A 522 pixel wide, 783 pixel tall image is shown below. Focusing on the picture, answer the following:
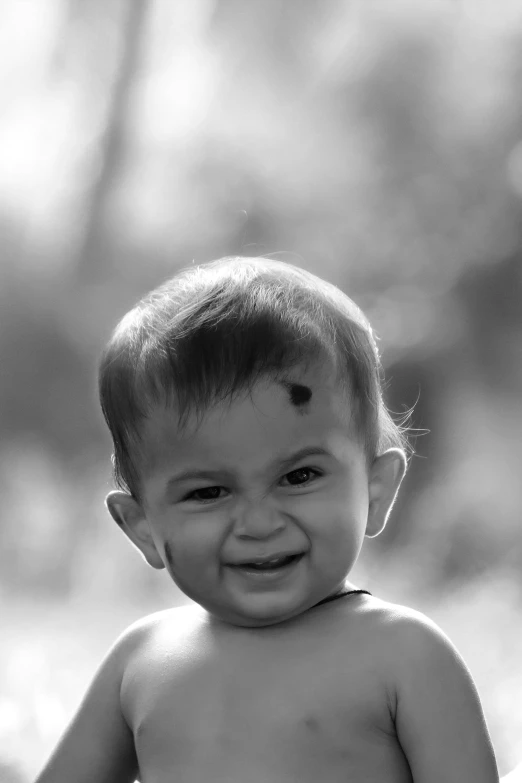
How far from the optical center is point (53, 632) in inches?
60.4

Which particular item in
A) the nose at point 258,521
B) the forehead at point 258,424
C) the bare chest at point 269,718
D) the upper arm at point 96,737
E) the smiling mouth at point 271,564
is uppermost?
the forehead at point 258,424

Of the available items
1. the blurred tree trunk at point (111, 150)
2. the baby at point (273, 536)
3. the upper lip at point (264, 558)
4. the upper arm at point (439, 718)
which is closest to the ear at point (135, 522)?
the baby at point (273, 536)

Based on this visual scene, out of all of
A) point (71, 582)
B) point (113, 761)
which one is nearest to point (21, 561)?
point (71, 582)

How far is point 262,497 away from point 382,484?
14cm

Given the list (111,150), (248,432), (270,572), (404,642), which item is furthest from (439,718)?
(111,150)

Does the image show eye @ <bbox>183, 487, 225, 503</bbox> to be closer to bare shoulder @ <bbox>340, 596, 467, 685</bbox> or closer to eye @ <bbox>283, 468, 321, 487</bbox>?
eye @ <bbox>283, 468, 321, 487</bbox>

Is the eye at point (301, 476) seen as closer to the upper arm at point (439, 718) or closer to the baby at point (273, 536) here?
the baby at point (273, 536)

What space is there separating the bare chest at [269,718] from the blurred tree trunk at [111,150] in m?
0.76

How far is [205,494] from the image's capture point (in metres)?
0.95

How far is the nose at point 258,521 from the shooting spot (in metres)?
0.91

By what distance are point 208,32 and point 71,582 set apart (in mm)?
827

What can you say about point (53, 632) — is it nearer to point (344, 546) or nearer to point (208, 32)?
point (344, 546)

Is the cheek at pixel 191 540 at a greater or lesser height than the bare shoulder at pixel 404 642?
greater

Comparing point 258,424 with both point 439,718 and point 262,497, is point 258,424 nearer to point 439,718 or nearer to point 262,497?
point 262,497
